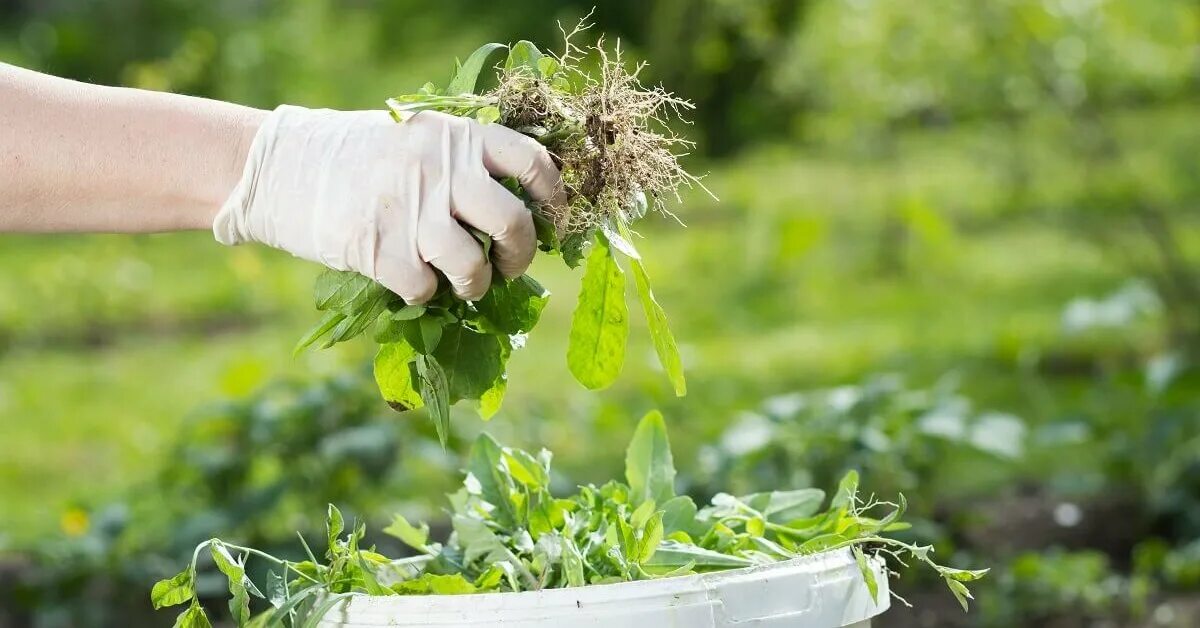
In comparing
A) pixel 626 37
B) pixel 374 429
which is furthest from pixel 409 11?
pixel 374 429

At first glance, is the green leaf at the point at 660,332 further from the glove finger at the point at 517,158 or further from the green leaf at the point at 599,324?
the glove finger at the point at 517,158

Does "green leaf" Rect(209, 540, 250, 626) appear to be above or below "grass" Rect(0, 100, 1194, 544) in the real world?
above

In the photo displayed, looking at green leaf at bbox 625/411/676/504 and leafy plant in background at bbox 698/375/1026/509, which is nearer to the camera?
green leaf at bbox 625/411/676/504

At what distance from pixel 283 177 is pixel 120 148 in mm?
195

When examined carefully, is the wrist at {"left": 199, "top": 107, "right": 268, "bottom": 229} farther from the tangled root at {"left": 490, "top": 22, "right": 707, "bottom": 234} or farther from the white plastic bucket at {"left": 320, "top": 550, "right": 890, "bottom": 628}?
the white plastic bucket at {"left": 320, "top": 550, "right": 890, "bottom": 628}

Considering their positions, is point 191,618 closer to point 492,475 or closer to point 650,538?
point 492,475

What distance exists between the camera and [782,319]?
19.9 feet

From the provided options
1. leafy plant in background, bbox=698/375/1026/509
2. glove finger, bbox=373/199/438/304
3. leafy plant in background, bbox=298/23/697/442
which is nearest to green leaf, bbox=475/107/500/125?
leafy plant in background, bbox=298/23/697/442

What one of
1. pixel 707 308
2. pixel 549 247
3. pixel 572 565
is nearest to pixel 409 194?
pixel 549 247

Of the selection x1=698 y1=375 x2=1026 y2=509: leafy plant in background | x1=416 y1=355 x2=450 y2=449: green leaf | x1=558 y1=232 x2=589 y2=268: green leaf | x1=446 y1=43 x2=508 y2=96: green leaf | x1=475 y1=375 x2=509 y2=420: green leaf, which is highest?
x1=446 y1=43 x2=508 y2=96: green leaf

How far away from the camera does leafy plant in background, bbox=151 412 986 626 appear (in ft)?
3.95

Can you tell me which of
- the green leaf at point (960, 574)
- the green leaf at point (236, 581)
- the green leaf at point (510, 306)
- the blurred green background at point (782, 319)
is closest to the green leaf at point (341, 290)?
the green leaf at point (510, 306)

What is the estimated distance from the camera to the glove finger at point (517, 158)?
118cm

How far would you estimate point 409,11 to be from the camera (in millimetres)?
8281
